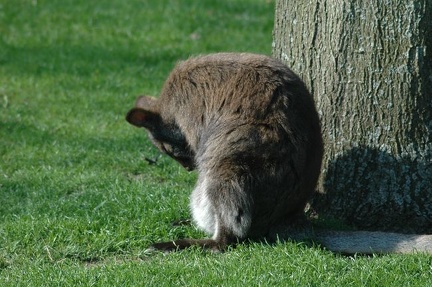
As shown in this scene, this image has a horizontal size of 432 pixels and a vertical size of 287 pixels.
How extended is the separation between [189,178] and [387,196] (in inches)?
88.1

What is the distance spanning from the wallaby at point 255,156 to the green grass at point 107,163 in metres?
0.21

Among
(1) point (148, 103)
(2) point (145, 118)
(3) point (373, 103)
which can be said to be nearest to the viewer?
(3) point (373, 103)

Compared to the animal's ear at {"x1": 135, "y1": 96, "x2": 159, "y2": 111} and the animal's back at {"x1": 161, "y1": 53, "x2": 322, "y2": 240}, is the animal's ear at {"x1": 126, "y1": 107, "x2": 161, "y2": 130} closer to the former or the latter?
the animal's ear at {"x1": 135, "y1": 96, "x2": 159, "y2": 111}

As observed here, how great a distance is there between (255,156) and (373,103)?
1.10 m

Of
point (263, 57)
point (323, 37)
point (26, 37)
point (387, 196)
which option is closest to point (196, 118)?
point (263, 57)

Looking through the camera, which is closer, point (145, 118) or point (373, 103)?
point (373, 103)

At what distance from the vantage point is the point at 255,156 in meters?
6.42

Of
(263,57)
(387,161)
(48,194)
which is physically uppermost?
(263,57)

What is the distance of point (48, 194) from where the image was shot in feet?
26.1

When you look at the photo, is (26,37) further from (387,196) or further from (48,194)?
(387,196)

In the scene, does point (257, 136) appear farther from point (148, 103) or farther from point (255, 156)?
point (148, 103)

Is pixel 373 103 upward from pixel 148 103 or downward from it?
upward

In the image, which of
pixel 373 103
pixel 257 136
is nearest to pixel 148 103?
pixel 257 136

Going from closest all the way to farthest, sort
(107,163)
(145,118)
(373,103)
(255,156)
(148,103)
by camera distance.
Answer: (255,156), (373,103), (145,118), (148,103), (107,163)
